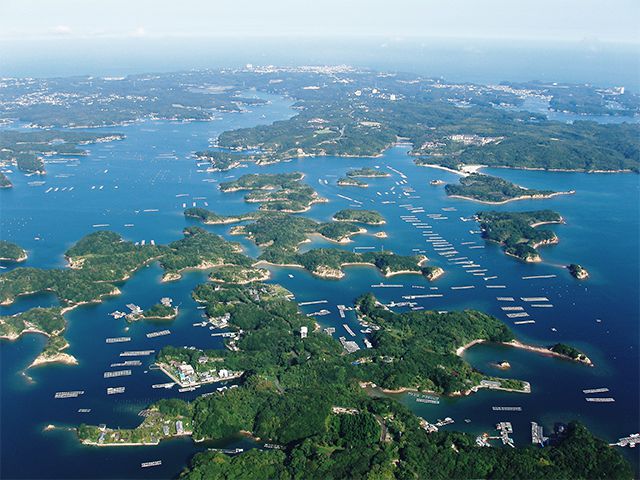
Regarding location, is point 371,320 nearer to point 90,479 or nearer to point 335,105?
point 90,479

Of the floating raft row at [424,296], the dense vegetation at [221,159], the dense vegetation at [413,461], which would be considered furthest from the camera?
the dense vegetation at [221,159]

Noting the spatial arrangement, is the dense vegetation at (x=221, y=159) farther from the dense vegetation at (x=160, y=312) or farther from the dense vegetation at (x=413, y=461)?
the dense vegetation at (x=413, y=461)

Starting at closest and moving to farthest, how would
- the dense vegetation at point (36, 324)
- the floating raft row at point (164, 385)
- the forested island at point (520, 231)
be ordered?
1. the floating raft row at point (164, 385)
2. the dense vegetation at point (36, 324)
3. the forested island at point (520, 231)

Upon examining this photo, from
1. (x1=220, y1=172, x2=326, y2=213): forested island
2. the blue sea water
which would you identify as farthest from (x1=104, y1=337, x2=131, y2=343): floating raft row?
(x1=220, y1=172, x2=326, y2=213): forested island

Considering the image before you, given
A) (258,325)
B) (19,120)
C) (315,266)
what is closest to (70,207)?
(315,266)

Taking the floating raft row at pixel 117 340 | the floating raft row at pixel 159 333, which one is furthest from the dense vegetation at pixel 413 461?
the floating raft row at pixel 117 340

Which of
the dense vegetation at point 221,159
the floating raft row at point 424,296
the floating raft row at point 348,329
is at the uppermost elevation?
the dense vegetation at point 221,159
